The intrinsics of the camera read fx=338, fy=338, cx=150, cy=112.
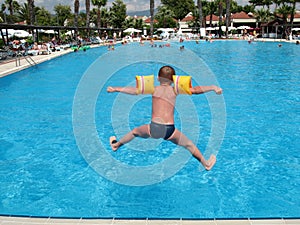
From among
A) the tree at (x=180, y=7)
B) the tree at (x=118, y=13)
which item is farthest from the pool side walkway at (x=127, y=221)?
the tree at (x=180, y=7)

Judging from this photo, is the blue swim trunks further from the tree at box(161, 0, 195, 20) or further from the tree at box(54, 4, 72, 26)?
the tree at box(161, 0, 195, 20)

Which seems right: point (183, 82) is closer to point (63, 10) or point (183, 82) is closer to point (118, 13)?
point (118, 13)

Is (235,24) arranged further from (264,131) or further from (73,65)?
(264,131)

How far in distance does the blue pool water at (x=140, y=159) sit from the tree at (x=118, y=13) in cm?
6763

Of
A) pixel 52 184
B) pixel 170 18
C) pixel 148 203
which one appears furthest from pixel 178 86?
pixel 170 18

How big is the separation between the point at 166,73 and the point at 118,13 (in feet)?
254

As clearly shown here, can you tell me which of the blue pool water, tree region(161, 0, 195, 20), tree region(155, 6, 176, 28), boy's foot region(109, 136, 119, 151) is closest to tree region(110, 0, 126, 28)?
tree region(155, 6, 176, 28)

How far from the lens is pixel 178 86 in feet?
14.4

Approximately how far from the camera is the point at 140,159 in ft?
24.1

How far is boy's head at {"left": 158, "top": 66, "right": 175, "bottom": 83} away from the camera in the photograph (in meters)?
4.42

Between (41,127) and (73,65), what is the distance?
14.5 meters

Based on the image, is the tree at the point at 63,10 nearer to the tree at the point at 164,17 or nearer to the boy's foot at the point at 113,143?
the tree at the point at 164,17

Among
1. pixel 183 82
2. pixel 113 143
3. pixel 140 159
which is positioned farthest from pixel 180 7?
pixel 183 82

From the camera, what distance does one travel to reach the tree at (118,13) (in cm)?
7838
